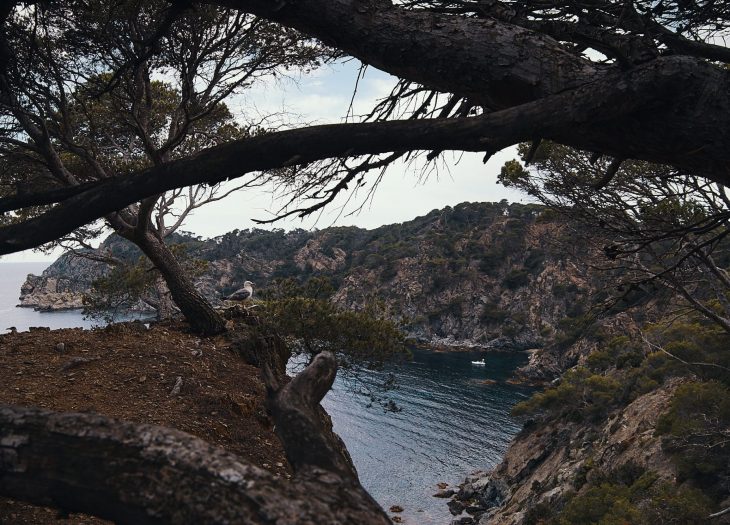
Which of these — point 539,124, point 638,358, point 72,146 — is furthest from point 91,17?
point 638,358

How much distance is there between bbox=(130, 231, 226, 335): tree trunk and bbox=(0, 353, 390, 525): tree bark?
8.25m

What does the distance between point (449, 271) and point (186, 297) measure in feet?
248

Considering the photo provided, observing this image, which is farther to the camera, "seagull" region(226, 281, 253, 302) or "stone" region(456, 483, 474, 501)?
"stone" region(456, 483, 474, 501)

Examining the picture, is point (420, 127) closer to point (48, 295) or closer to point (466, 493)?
point (466, 493)

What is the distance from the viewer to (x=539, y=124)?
2363 mm

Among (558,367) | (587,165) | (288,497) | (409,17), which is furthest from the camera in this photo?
(558,367)

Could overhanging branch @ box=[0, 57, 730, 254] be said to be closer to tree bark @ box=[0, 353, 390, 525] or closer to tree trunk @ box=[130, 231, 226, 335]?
tree bark @ box=[0, 353, 390, 525]

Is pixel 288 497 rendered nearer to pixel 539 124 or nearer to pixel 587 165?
pixel 539 124

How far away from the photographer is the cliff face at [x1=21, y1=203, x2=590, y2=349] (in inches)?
Answer: 2825

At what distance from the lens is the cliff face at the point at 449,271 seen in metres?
71.8

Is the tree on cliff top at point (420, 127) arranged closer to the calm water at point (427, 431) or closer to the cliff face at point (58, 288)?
the calm water at point (427, 431)

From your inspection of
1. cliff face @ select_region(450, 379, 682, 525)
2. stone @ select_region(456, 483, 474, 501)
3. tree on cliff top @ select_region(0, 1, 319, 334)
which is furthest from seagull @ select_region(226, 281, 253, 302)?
stone @ select_region(456, 483, 474, 501)

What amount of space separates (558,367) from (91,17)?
53.2 metres

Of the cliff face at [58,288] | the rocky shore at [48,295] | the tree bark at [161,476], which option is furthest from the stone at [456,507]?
the rocky shore at [48,295]
